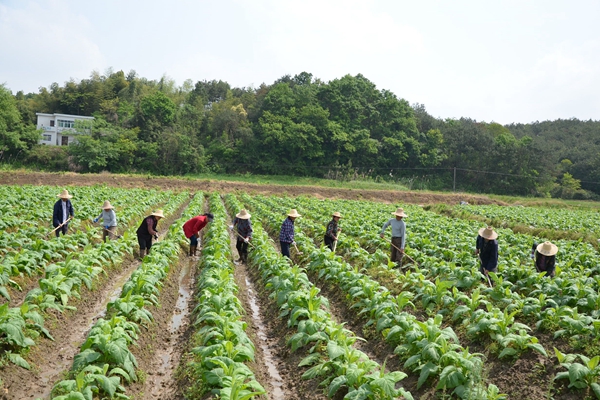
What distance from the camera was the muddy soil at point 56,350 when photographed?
5.62 meters

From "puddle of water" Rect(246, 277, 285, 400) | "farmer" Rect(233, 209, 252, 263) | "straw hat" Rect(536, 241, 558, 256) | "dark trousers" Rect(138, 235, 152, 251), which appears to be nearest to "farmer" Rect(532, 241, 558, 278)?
"straw hat" Rect(536, 241, 558, 256)

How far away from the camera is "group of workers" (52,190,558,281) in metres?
10.3

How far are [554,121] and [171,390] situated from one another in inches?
4736

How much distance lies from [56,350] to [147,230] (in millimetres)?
5923

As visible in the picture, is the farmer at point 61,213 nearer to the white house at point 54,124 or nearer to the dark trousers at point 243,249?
the dark trousers at point 243,249

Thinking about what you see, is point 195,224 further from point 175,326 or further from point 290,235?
point 175,326

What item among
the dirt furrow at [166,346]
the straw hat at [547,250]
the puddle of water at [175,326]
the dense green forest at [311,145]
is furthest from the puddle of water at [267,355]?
the dense green forest at [311,145]

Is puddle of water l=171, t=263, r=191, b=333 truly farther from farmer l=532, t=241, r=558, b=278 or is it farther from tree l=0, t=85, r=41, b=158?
tree l=0, t=85, r=41, b=158

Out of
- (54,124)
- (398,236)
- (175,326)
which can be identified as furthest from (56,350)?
(54,124)

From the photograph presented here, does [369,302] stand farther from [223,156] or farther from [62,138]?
[62,138]

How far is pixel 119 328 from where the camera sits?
20.2ft

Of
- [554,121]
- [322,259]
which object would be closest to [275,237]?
[322,259]

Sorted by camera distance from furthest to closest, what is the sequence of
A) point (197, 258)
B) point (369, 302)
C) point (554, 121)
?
point (554, 121)
point (197, 258)
point (369, 302)

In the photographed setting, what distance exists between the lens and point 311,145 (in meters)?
59.3
